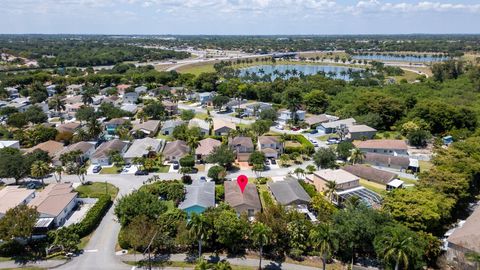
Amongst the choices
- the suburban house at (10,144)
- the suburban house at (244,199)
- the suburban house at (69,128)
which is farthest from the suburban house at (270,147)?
the suburban house at (10,144)

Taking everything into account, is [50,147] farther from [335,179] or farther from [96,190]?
[335,179]

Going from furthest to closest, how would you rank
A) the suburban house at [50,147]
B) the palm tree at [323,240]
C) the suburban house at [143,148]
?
the suburban house at [50,147] < the suburban house at [143,148] < the palm tree at [323,240]

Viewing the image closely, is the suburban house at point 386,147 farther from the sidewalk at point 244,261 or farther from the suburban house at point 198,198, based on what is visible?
the sidewalk at point 244,261

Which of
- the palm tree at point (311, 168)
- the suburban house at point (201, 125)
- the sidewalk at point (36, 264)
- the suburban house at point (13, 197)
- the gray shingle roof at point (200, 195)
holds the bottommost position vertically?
the sidewalk at point (36, 264)

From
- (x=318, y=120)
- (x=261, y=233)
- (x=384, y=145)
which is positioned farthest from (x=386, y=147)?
(x=261, y=233)

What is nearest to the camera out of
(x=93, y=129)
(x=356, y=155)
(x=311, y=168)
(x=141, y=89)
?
(x=356, y=155)

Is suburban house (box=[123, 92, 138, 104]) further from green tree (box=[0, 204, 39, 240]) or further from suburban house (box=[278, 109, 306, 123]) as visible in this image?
green tree (box=[0, 204, 39, 240])

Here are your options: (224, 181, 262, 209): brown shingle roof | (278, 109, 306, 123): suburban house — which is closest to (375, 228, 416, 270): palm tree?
(224, 181, 262, 209): brown shingle roof
